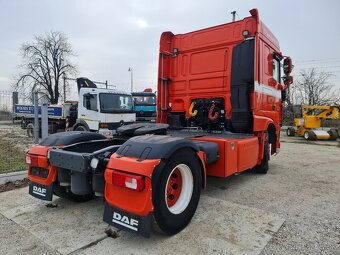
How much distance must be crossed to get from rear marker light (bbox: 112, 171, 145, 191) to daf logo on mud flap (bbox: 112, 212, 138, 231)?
31 cm

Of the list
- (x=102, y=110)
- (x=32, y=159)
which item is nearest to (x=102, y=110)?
(x=102, y=110)

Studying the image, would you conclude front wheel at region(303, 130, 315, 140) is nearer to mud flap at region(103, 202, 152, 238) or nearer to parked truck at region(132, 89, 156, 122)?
parked truck at region(132, 89, 156, 122)

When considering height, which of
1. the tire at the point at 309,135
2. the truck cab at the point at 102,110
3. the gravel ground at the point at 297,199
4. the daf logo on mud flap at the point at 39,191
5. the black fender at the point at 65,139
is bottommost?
the gravel ground at the point at 297,199

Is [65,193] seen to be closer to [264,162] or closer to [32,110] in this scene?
[264,162]

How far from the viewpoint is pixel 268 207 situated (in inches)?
151

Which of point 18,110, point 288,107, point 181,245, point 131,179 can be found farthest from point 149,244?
point 288,107

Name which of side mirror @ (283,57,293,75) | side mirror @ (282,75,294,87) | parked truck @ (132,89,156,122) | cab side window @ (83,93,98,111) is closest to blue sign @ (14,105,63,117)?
cab side window @ (83,93,98,111)

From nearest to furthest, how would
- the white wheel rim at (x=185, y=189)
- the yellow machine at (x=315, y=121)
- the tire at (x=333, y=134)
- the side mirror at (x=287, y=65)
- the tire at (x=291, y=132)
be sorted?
the white wheel rim at (x=185, y=189) → the side mirror at (x=287, y=65) → the yellow machine at (x=315, y=121) → the tire at (x=333, y=134) → the tire at (x=291, y=132)

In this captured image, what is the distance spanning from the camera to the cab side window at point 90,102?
11.1 m

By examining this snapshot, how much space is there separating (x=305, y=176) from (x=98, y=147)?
4.57 metres

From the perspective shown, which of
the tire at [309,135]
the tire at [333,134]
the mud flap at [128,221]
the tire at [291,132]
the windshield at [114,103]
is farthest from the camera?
the tire at [291,132]

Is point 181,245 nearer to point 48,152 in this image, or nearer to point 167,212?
point 167,212

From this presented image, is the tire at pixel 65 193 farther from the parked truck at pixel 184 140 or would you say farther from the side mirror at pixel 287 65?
the side mirror at pixel 287 65

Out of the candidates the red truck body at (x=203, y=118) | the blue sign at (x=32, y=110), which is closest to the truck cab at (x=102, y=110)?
the blue sign at (x=32, y=110)
